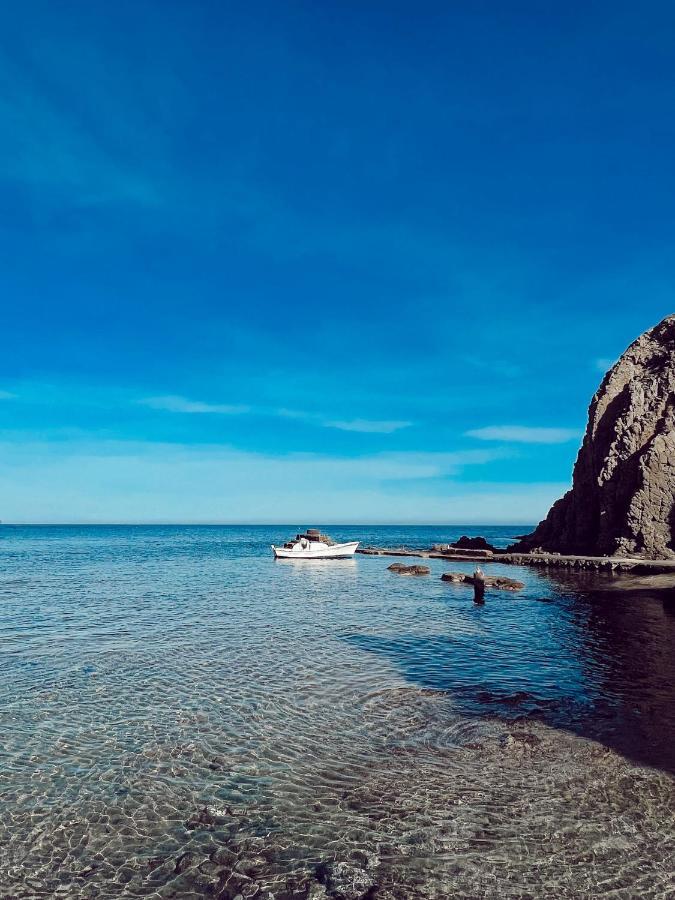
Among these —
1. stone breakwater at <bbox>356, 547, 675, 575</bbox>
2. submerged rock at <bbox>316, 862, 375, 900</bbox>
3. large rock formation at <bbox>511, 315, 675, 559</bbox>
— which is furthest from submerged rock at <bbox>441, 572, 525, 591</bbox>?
submerged rock at <bbox>316, 862, 375, 900</bbox>

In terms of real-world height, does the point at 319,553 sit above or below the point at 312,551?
below

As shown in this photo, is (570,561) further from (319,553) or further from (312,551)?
(312,551)

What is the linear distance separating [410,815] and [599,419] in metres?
77.5

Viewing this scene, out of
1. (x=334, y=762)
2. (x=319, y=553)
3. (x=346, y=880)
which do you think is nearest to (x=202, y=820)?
(x=346, y=880)

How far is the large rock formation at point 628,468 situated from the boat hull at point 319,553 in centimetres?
3286

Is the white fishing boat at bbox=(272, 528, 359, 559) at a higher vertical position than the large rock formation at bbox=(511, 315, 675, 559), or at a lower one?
lower

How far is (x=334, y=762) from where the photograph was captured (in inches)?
464

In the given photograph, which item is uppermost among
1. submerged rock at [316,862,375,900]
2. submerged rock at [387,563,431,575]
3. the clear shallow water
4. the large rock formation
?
the large rock formation

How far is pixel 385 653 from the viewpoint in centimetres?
2245

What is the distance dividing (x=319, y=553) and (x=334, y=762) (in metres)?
65.2

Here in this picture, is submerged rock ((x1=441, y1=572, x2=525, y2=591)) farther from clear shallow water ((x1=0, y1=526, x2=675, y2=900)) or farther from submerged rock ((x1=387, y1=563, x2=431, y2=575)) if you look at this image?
clear shallow water ((x1=0, y1=526, x2=675, y2=900))

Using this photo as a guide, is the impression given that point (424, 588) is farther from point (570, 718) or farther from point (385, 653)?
point (570, 718)

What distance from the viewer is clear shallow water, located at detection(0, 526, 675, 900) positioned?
802cm

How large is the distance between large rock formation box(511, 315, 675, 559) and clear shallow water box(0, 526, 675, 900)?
4202 cm
